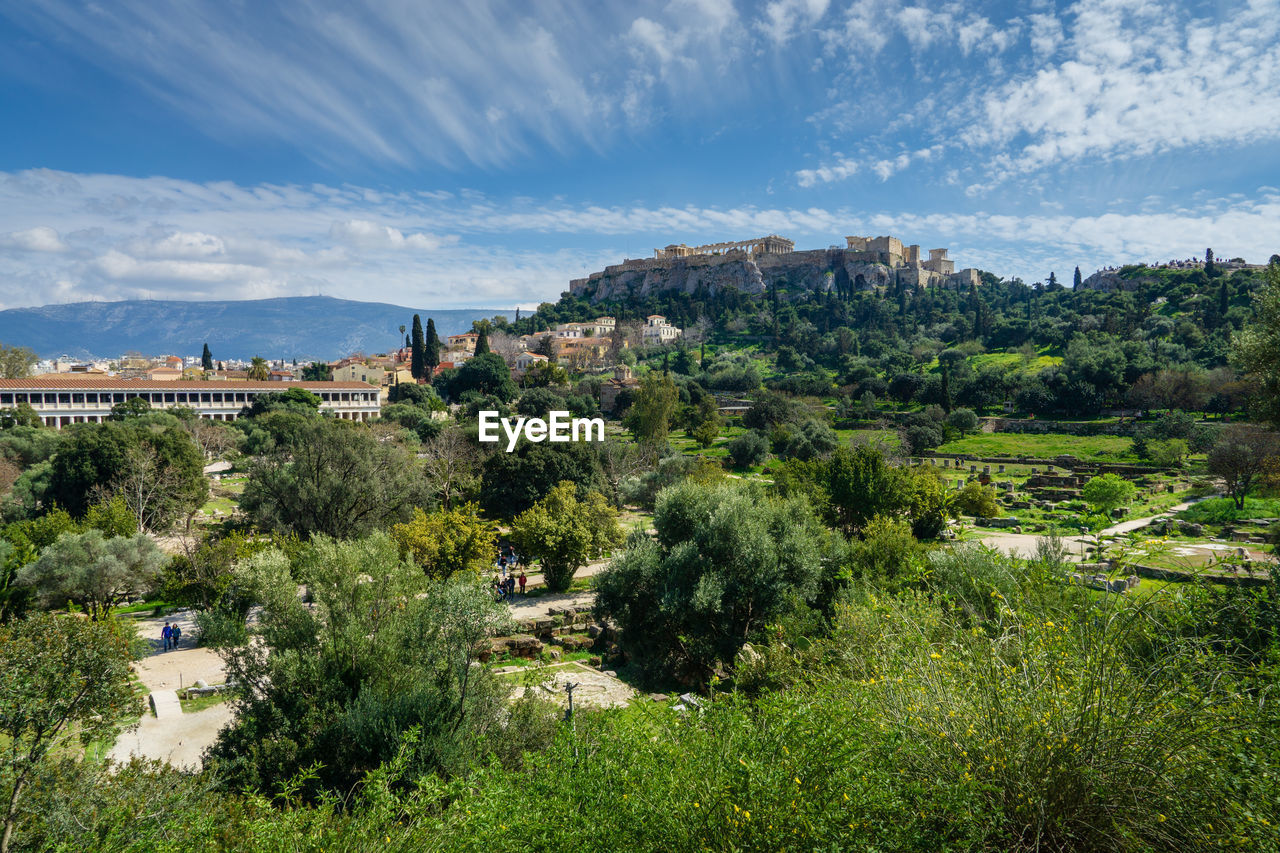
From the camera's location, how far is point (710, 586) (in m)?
14.9

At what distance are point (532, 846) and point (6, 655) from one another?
23.3 feet

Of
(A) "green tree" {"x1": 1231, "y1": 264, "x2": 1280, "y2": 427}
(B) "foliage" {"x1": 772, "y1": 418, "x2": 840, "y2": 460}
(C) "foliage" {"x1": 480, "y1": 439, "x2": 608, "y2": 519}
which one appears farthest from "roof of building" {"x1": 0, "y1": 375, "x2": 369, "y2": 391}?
(A) "green tree" {"x1": 1231, "y1": 264, "x2": 1280, "y2": 427}

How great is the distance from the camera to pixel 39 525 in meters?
21.0

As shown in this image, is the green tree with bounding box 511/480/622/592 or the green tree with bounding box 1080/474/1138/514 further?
the green tree with bounding box 1080/474/1138/514

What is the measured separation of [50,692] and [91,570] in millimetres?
14343

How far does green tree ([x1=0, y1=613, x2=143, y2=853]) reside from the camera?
6572 mm

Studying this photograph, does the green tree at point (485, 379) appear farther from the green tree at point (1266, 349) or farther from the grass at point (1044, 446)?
the green tree at point (1266, 349)

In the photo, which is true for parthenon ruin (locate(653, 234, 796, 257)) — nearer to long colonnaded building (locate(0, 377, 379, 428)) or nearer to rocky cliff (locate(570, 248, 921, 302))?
rocky cliff (locate(570, 248, 921, 302))

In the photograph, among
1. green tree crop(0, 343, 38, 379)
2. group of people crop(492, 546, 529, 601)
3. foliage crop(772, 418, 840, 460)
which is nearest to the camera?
group of people crop(492, 546, 529, 601)

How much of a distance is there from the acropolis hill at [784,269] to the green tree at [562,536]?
102452mm

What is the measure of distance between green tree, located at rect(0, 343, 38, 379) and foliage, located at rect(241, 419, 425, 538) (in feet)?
187

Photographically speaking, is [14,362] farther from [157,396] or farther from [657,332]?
[657,332]

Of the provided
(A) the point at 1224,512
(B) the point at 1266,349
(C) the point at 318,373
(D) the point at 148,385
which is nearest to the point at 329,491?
(B) the point at 1266,349

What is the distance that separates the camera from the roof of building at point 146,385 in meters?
52.5
